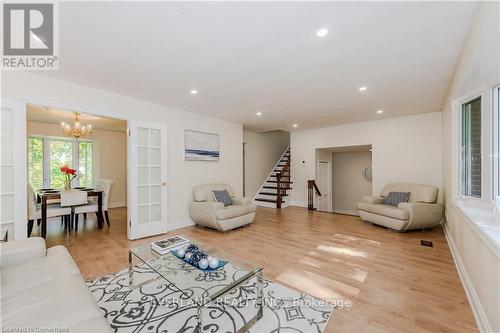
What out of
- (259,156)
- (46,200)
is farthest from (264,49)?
(259,156)

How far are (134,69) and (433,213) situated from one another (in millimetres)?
5477

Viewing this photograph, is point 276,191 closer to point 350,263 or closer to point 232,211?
point 232,211

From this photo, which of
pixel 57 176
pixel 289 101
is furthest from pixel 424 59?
pixel 57 176

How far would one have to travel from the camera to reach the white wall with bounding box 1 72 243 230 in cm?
286

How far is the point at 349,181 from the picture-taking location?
784 cm

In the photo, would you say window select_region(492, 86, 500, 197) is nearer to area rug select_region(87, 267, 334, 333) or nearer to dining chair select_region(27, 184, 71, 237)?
area rug select_region(87, 267, 334, 333)

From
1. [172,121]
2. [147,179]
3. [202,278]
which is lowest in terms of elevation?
[202,278]

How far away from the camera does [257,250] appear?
10.6ft

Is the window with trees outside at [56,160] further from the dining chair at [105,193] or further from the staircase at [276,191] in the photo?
the staircase at [276,191]

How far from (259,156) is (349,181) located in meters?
3.40

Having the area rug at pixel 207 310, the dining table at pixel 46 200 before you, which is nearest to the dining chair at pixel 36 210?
the dining table at pixel 46 200

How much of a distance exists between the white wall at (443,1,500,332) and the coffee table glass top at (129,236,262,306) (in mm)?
1626

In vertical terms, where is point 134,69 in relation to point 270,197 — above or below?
above

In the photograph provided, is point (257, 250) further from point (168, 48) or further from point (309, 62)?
point (168, 48)
